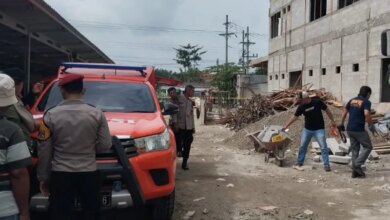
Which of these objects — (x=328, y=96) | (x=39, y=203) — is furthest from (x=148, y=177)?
(x=328, y=96)

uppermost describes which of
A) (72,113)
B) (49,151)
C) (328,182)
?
(72,113)

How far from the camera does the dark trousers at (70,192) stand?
12.7ft

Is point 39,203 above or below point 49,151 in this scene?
below

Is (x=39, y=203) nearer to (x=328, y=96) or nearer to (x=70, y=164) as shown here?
(x=70, y=164)

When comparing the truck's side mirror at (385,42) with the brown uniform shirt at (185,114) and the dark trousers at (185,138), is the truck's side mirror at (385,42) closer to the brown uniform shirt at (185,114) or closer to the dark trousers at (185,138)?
the brown uniform shirt at (185,114)

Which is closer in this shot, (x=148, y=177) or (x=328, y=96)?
(x=148, y=177)

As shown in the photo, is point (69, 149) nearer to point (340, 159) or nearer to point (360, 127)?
point (360, 127)

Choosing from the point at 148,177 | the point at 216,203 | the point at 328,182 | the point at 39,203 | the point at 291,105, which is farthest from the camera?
the point at 291,105

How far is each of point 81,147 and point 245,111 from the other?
54.0 ft

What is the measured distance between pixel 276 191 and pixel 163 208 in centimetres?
319

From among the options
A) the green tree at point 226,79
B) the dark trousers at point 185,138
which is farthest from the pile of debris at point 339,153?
the green tree at point 226,79

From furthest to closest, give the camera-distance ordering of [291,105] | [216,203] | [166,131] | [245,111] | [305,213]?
[245,111], [291,105], [216,203], [305,213], [166,131]

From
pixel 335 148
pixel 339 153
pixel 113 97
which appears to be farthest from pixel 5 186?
pixel 335 148

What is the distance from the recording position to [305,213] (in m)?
6.57
